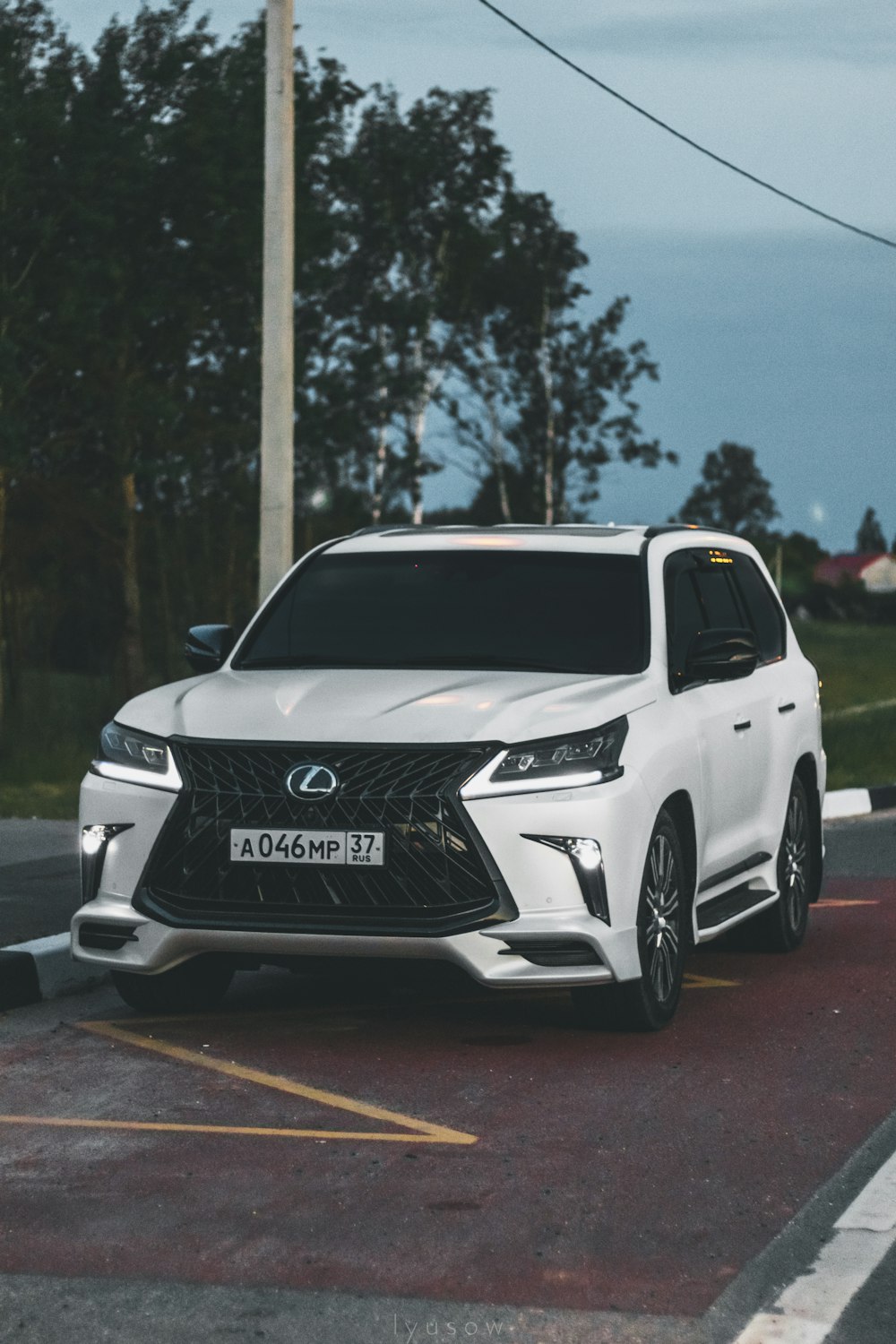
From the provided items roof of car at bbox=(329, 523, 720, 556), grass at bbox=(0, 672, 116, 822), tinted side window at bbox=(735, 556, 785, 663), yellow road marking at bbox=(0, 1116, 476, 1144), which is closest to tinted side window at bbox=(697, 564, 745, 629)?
tinted side window at bbox=(735, 556, 785, 663)

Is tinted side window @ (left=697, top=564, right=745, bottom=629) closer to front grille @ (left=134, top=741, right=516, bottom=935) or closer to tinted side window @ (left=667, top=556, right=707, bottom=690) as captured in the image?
tinted side window @ (left=667, top=556, right=707, bottom=690)

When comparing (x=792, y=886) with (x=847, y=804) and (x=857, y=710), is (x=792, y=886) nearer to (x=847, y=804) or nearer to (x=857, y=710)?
(x=847, y=804)

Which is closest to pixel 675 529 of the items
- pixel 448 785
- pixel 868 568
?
pixel 448 785

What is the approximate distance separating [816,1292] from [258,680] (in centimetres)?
348

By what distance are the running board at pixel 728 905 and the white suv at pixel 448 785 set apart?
2 centimetres

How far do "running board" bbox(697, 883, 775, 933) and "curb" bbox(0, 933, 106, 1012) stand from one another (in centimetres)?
244

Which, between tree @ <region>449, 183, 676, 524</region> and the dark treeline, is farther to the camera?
tree @ <region>449, 183, 676, 524</region>

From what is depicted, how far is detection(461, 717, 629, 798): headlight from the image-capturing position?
635cm

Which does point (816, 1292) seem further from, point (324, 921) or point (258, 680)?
point (258, 680)

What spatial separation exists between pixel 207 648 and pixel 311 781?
5.15ft

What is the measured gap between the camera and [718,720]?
7590 millimetres

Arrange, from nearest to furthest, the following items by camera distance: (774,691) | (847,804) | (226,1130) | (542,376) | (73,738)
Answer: (226,1130), (774,691), (847,804), (73,738), (542,376)

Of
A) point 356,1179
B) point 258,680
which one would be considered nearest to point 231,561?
Answer: point 258,680

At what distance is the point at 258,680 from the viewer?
7129mm
